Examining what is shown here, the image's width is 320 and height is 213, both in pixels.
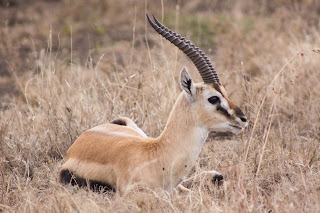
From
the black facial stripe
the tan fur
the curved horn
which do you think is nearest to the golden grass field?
the tan fur

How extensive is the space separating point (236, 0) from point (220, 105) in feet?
33.9

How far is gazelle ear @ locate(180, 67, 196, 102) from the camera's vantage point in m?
4.52

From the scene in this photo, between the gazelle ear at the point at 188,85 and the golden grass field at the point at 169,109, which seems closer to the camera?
the golden grass field at the point at 169,109

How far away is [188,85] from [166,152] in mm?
670

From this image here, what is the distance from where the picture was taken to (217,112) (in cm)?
452

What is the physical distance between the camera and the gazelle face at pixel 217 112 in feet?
14.7

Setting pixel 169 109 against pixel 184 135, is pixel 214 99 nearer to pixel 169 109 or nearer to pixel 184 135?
pixel 184 135

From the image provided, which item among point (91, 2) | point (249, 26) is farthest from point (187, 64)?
point (91, 2)

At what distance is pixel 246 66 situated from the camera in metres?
9.20

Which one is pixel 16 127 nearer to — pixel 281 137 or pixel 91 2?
pixel 281 137

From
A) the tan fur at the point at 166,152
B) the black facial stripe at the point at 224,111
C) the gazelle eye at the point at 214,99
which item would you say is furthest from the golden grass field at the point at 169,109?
the gazelle eye at the point at 214,99

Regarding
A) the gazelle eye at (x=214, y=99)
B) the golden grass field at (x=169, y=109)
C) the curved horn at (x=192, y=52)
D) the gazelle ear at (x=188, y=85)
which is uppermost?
the curved horn at (x=192, y=52)

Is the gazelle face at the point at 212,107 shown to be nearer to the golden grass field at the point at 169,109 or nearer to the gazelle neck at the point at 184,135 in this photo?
the gazelle neck at the point at 184,135

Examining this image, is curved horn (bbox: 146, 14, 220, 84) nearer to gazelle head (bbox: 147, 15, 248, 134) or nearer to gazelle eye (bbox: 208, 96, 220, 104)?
gazelle head (bbox: 147, 15, 248, 134)
